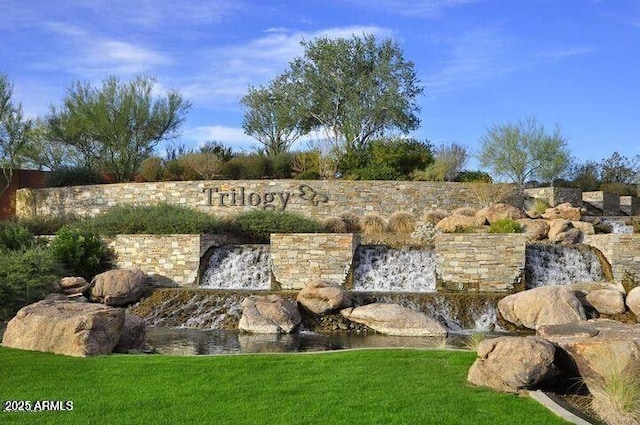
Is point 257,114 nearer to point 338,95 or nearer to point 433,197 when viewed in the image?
point 338,95

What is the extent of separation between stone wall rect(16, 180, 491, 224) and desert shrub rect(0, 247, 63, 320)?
890 cm

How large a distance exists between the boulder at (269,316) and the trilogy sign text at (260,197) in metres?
10.4

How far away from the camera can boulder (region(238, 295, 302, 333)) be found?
44.0ft

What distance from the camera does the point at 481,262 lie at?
54.7 feet

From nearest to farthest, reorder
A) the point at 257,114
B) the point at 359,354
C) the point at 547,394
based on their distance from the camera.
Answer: the point at 547,394 < the point at 359,354 < the point at 257,114

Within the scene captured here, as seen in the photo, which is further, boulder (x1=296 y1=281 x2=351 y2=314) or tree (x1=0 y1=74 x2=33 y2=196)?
tree (x1=0 y1=74 x2=33 y2=196)

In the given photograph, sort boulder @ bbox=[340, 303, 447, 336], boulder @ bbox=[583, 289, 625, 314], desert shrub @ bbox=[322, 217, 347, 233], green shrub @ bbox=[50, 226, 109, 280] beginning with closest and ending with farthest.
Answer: boulder @ bbox=[340, 303, 447, 336], boulder @ bbox=[583, 289, 625, 314], green shrub @ bbox=[50, 226, 109, 280], desert shrub @ bbox=[322, 217, 347, 233]

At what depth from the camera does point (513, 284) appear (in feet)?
54.1

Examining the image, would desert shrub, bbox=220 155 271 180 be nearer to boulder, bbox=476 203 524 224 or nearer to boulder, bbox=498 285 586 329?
boulder, bbox=476 203 524 224

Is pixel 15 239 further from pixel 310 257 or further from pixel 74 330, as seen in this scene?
pixel 74 330

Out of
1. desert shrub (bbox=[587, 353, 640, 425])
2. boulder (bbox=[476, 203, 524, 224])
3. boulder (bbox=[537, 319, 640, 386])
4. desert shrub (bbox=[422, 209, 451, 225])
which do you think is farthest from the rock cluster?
desert shrub (bbox=[422, 209, 451, 225])

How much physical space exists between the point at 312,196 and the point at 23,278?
11.6m

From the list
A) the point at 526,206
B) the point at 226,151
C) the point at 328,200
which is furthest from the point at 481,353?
the point at 226,151

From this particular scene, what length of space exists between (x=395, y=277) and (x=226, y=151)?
1894 centimetres
